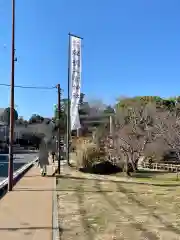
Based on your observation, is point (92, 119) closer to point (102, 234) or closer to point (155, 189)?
point (155, 189)

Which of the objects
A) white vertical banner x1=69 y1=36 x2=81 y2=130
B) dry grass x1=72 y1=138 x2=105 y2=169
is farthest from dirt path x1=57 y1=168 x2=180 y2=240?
dry grass x1=72 y1=138 x2=105 y2=169

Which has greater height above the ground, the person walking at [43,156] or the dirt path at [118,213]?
the person walking at [43,156]

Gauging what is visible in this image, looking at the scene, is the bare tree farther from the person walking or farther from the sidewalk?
the sidewalk

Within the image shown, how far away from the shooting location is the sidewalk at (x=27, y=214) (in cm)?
864

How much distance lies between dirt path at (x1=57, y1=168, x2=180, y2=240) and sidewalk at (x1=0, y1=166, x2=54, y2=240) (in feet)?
1.43

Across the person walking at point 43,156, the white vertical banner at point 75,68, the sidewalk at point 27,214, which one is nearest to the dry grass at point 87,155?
the white vertical banner at point 75,68

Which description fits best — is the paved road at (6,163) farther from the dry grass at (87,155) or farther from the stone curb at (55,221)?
the stone curb at (55,221)

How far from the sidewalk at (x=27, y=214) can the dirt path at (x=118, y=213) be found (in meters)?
0.44

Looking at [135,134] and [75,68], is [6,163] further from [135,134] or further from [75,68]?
[75,68]

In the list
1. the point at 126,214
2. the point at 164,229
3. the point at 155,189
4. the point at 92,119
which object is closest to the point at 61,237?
the point at 164,229

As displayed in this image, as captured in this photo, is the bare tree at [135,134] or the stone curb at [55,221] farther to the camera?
the bare tree at [135,134]

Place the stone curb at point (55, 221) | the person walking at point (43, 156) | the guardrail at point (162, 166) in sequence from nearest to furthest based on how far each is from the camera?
the stone curb at point (55, 221), the person walking at point (43, 156), the guardrail at point (162, 166)

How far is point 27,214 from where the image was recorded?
36.1 ft

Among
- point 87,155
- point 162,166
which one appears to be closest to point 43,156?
point 87,155
